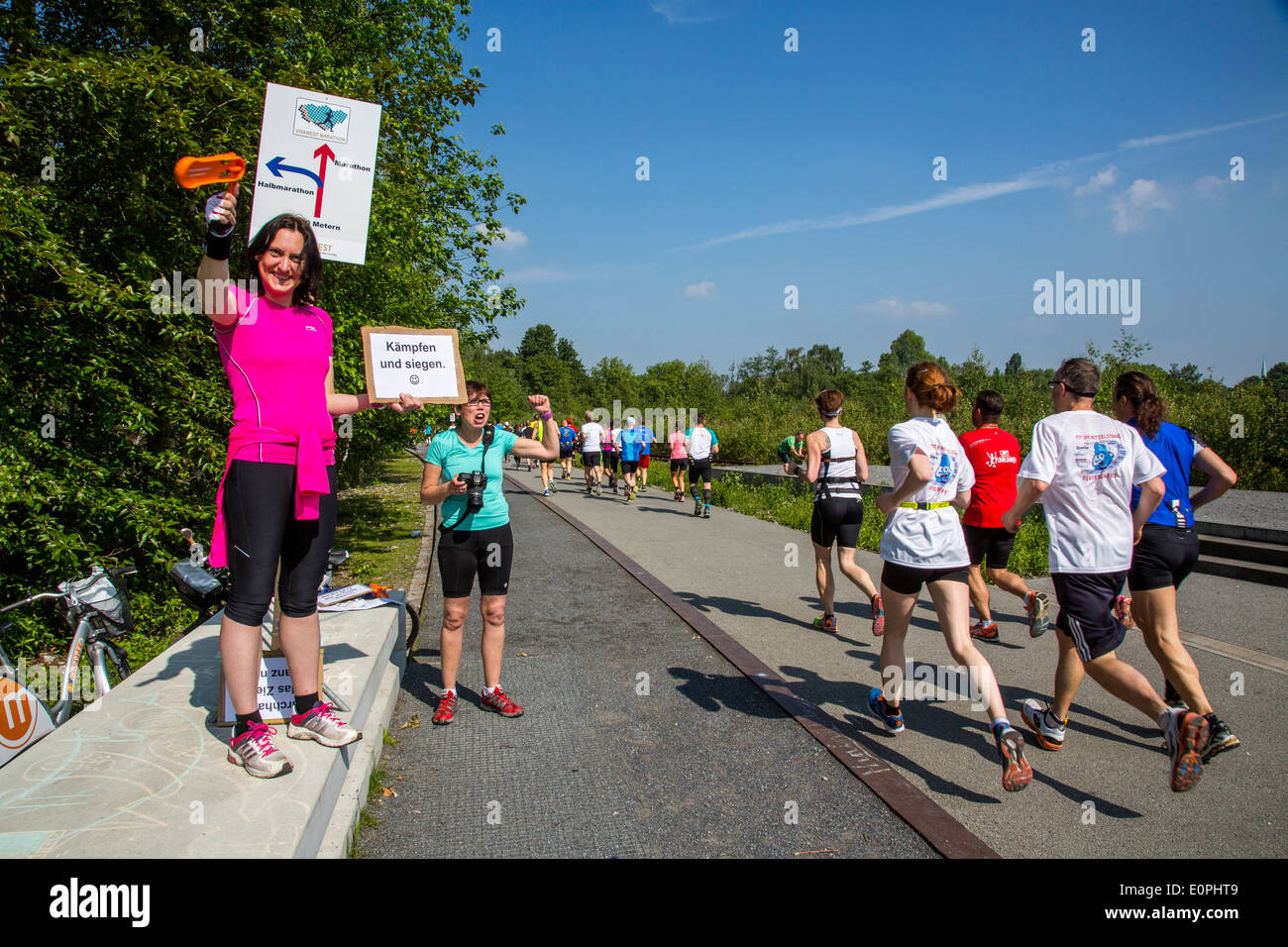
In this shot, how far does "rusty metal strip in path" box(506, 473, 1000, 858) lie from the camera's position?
10.2 ft

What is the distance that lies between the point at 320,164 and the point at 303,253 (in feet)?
2.88

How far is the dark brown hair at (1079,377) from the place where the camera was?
3779 millimetres

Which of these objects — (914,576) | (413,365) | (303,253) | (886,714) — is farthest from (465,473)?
(886,714)

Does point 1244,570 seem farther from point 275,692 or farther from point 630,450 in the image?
point 630,450

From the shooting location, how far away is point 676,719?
180 inches

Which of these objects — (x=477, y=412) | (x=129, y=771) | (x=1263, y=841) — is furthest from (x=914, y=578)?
(x=129, y=771)

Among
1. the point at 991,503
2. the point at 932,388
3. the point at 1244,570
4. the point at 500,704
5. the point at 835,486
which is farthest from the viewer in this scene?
the point at 1244,570

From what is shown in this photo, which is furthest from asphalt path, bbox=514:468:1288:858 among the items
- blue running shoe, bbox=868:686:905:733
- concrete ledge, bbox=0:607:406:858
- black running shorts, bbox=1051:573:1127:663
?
concrete ledge, bbox=0:607:406:858

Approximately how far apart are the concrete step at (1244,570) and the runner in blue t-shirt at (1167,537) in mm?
5391

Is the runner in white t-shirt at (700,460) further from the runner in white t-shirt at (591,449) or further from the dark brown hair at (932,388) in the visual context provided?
the dark brown hair at (932,388)

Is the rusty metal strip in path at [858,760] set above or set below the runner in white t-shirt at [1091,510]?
below

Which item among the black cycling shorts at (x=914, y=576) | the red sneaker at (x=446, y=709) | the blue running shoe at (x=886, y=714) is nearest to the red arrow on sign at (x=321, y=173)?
the red sneaker at (x=446, y=709)

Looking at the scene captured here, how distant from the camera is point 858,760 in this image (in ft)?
12.8
